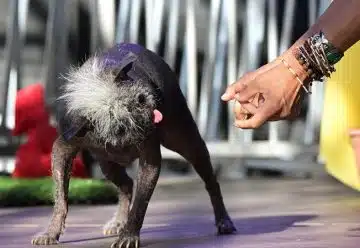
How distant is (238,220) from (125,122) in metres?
1.11

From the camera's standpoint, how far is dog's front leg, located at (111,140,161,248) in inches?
99.7

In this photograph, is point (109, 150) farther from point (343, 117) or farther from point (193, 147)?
point (343, 117)

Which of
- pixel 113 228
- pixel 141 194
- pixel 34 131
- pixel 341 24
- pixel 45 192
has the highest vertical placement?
pixel 341 24

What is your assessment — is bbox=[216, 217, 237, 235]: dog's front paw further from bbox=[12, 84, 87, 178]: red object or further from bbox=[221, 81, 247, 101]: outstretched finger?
bbox=[12, 84, 87, 178]: red object

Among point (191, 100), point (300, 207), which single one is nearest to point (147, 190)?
point (300, 207)

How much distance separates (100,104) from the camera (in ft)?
7.88

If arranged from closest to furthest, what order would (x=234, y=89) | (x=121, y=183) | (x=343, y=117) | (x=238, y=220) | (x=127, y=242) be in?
(x=234, y=89)
(x=127, y=242)
(x=121, y=183)
(x=238, y=220)
(x=343, y=117)

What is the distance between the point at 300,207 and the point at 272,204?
0.69 feet

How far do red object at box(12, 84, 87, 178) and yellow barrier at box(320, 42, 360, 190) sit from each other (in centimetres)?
133

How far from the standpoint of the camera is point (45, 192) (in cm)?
416

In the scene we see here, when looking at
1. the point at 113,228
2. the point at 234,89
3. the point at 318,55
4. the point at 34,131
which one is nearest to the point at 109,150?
the point at 113,228

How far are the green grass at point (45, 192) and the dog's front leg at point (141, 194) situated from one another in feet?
5.36

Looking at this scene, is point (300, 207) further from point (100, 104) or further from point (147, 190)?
point (100, 104)

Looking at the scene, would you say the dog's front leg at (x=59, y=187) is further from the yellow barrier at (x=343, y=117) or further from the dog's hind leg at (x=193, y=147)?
the yellow barrier at (x=343, y=117)
